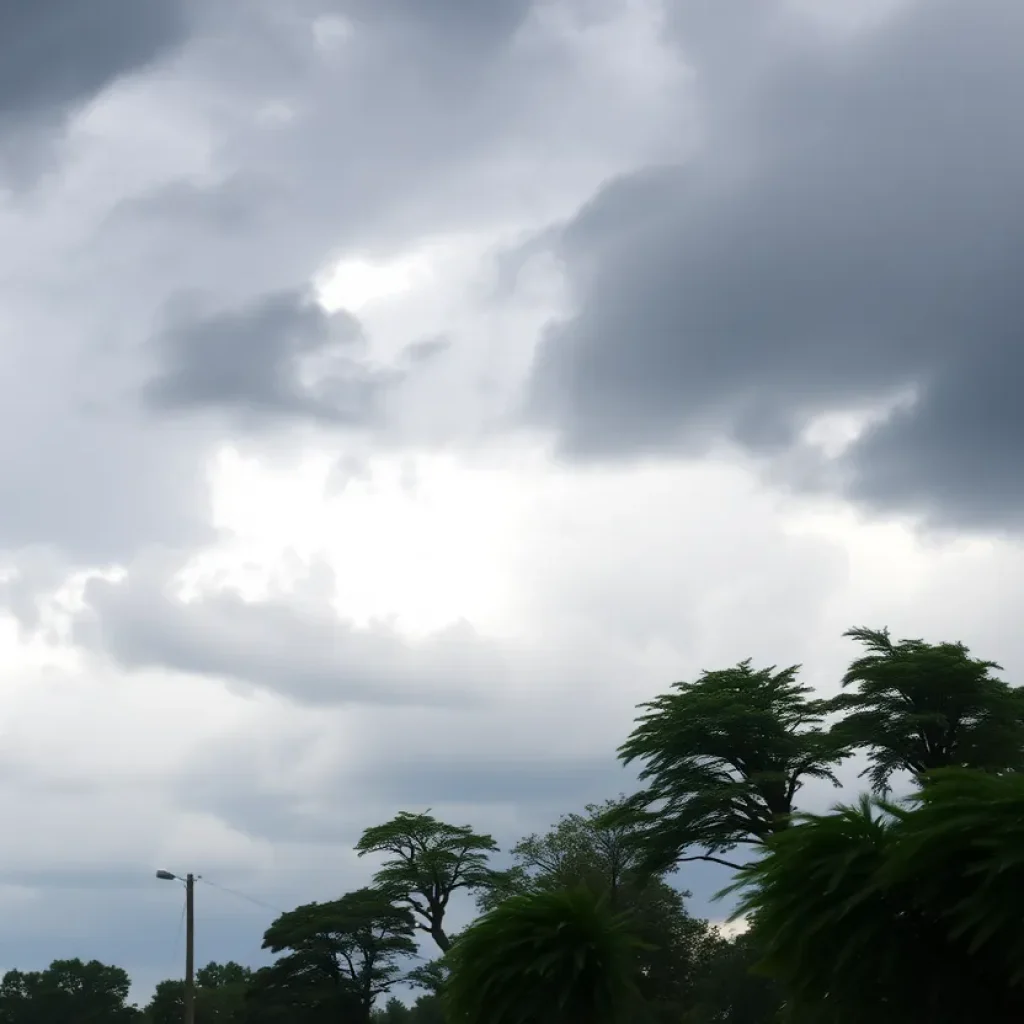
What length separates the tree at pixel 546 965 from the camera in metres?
27.9

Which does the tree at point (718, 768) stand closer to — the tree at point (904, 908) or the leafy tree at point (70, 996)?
the tree at point (904, 908)

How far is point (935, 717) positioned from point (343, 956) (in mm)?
45323

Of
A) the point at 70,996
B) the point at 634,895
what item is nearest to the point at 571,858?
the point at 634,895

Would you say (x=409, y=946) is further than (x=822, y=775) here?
Yes

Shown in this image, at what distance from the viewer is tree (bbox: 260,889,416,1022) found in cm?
8312

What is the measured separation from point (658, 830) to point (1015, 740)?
14721mm

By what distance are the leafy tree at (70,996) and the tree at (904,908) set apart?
106 m

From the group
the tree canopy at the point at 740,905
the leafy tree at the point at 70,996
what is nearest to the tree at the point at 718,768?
the tree canopy at the point at 740,905

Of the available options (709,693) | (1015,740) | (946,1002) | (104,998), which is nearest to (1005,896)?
(946,1002)

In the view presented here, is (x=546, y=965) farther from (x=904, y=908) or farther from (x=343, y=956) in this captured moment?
(x=343, y=956)

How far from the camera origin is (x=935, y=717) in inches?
2108

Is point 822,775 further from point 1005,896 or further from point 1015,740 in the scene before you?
point 1005,896

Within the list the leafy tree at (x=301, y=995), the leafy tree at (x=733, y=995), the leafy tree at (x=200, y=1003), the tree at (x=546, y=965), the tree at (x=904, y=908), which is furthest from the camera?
the leafy tree at (x=200, y=1003)

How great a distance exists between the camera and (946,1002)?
22250mm
